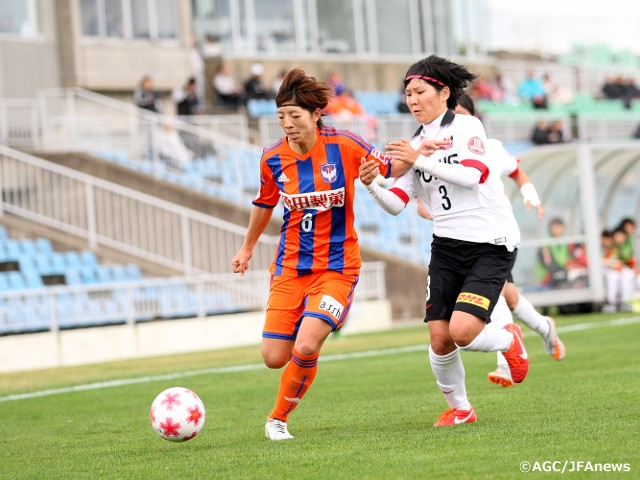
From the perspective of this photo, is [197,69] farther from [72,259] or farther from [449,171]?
[449,171]

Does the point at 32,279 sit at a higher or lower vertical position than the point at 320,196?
lower

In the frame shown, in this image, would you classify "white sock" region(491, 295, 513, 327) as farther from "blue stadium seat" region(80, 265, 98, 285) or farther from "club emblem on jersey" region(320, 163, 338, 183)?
"blue stadium seat" region(80, 265, 98, 285)

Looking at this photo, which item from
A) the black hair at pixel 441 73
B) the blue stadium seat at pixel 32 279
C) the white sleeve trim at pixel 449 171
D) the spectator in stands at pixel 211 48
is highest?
the spectator in stands at pixel 211 48

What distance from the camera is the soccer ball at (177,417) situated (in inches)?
292

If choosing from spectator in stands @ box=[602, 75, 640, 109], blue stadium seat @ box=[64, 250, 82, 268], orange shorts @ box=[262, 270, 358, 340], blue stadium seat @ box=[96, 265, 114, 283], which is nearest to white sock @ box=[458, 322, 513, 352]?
orange shorts @ box=[262, 270, 358, 340]

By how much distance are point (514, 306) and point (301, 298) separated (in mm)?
3269

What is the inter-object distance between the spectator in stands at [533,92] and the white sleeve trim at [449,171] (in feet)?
92.8

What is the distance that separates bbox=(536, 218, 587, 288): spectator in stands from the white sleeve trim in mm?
12520

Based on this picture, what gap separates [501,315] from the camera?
9.66m

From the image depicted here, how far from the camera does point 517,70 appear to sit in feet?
129

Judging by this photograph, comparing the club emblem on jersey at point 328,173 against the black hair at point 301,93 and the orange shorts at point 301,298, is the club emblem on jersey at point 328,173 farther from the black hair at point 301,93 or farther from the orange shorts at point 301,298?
the orange shorts at point 301,298

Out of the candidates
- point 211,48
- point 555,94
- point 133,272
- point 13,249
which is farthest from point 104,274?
point 555,94

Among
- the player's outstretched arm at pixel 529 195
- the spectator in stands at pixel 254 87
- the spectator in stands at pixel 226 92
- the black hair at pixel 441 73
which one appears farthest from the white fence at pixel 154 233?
the black hair at pixel 441 73

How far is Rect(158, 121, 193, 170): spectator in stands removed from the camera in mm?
23281
